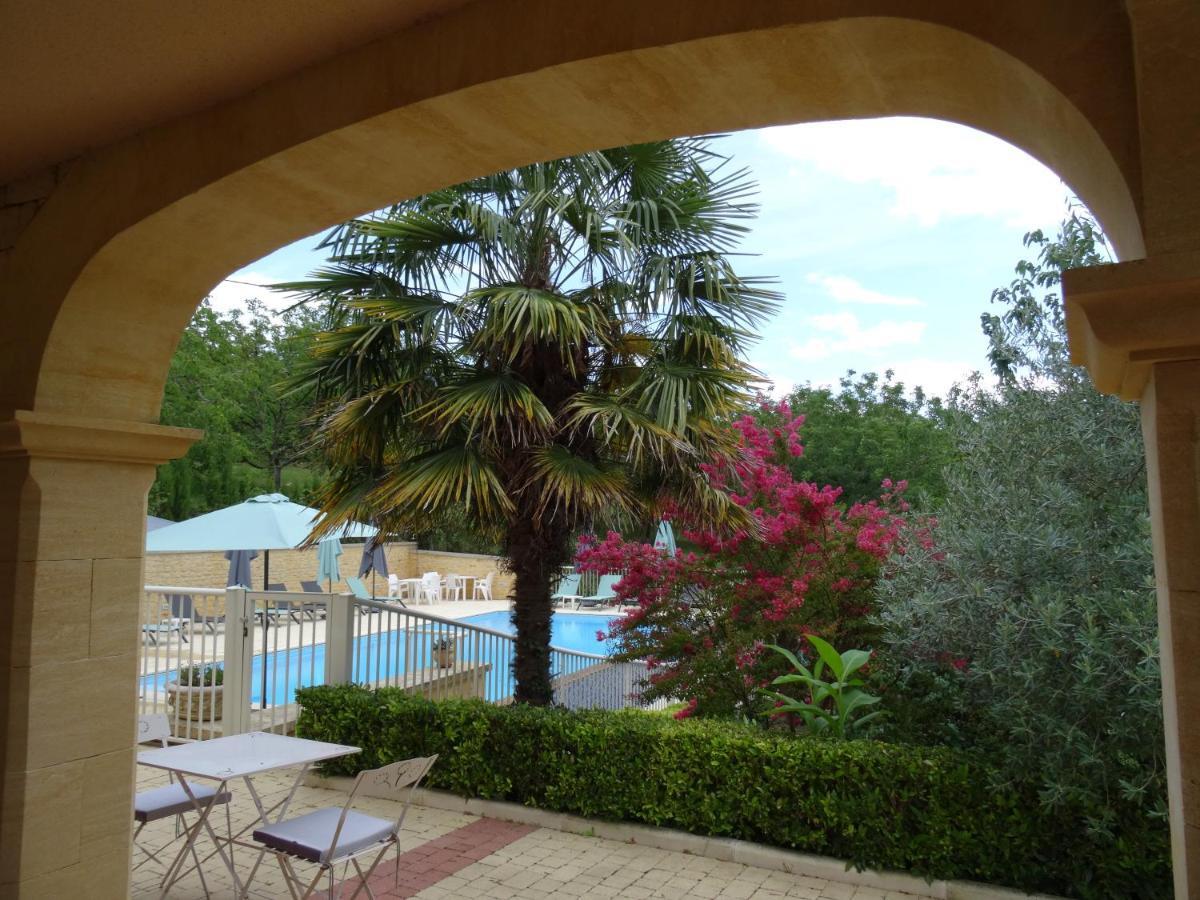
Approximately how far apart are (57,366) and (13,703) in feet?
3.63

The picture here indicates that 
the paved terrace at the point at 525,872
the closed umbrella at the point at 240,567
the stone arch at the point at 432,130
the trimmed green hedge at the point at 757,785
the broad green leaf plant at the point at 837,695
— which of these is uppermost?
the stone arch at the point at 432,130

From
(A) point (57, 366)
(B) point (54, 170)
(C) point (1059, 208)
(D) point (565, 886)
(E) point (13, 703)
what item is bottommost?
(D) point (565, 886)

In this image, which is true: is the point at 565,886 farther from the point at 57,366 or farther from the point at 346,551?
the point at 346,551

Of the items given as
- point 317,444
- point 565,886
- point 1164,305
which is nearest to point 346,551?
point 317,444

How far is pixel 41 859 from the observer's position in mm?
2760

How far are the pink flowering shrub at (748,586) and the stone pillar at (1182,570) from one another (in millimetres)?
5013

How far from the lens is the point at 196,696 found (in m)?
7.29

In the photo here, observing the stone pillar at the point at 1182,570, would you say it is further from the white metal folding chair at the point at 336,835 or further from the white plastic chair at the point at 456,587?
the white plastic chair at the point at 456,587

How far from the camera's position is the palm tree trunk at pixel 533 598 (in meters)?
6.29

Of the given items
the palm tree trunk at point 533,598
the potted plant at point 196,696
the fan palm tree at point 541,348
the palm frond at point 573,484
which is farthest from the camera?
the potted plant at point 196,696

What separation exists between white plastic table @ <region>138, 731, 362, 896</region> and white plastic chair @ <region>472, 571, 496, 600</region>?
17.5 metres

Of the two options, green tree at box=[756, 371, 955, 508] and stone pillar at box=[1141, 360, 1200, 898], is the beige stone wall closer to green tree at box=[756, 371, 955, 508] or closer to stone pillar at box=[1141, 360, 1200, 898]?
green tree at box=[756, 371, 955, 508]

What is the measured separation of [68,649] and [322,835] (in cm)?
146

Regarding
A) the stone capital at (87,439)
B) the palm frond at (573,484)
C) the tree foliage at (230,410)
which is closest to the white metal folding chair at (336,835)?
the stone capital at (87,439)
